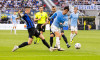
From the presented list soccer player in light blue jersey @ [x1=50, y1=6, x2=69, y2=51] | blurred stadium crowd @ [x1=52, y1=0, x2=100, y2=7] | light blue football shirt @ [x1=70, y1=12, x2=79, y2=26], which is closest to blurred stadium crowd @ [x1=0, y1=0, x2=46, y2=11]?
blurred stadium crowd @ [x1=52, y1=0, x2=100, y2=7]

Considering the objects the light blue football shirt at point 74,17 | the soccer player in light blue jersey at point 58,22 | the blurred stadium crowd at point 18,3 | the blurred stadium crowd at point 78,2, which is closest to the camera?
the soccer player in light blue jersey at point 58,22

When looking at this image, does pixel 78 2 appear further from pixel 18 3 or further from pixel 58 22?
pixel 58 22

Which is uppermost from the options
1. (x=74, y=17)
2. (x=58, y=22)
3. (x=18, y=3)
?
(x=18, y=3)

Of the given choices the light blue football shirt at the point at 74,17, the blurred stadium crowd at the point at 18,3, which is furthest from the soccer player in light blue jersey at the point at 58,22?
the blurred stadium crowd at the point at 18,3

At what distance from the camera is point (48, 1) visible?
198ft

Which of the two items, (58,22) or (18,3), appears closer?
(58,22)

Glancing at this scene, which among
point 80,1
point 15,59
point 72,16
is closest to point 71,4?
point 80,1

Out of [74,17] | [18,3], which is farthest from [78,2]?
[74,17]

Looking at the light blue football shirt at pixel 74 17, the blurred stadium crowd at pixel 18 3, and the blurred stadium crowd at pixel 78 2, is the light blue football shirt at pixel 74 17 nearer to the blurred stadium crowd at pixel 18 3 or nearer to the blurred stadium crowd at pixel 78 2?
the blurred stadium crowd at pixel 78 2

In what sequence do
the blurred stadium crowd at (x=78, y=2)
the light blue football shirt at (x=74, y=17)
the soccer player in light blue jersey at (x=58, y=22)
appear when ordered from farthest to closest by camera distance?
the blurred stadium crowd at (x=78, y=2), the light blue football shirt at (x=74, y=17), the soccer player in light blue jersey at (x=58, y=22)

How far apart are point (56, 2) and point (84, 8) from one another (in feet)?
21.3

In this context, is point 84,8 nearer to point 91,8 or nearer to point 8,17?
point 91,8

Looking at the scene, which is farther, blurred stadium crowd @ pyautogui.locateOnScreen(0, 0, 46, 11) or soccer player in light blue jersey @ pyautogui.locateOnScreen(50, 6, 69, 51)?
blurred stadium crowd @ pyautogui.locateOnScreen(0, 0, 46, 11)

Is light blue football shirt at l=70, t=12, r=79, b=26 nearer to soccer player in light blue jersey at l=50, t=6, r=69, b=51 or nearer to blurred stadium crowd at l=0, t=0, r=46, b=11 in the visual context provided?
soccer player in light blue jersey at l=50, t=6, r=69, b=51
